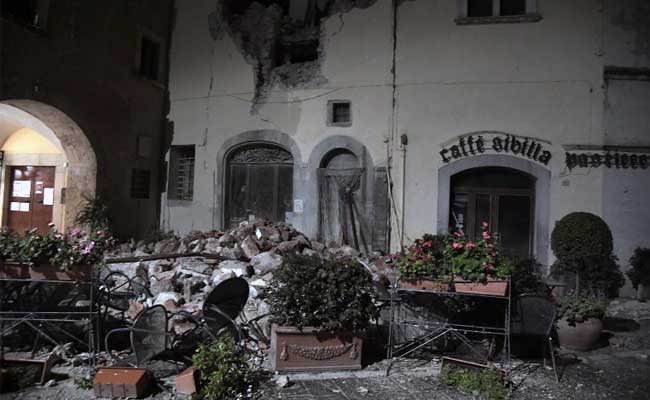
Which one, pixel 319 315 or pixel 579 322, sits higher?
pixel 319 315

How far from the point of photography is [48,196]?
11.3 m

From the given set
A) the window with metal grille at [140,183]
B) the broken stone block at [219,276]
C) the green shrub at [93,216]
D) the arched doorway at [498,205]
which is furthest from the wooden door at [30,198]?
the arched doorway at [498,205]

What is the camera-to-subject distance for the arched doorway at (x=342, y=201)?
10156mm

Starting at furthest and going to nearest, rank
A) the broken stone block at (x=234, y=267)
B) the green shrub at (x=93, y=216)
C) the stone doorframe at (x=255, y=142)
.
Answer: the stone doorframe at (x=255, y=142) < the green shrub at (x=93, y=216) < the broken stone block at (x=234, y=267)

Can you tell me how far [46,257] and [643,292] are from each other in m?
9.47

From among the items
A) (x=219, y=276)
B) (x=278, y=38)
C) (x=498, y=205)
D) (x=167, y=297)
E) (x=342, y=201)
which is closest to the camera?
(x=167, y=297)

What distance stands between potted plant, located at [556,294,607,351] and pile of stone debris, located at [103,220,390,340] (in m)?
2.61

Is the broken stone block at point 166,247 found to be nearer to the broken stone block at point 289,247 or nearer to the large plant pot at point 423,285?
the broken stone block at point 289,247

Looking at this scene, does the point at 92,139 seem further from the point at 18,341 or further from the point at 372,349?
the point at 372,349

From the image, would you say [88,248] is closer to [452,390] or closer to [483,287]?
[452,390]

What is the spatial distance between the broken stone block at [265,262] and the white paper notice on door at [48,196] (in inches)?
246

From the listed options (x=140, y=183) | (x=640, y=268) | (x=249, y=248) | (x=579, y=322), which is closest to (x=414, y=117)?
(x=249, y=248)

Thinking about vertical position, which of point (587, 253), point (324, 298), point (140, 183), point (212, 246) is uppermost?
point (140, 183)

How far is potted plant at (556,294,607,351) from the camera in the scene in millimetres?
5758
